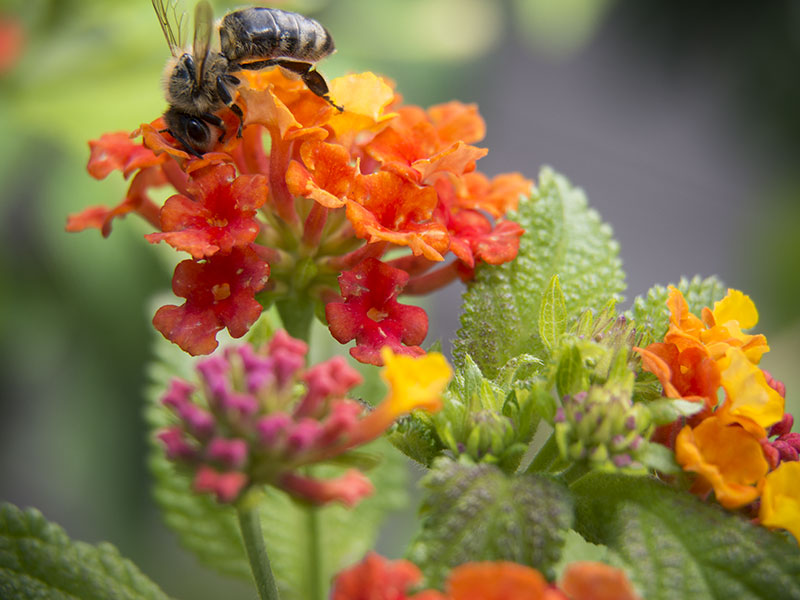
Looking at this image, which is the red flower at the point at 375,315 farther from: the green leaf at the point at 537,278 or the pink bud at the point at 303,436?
Answer: the pink bud at the point at 303,436

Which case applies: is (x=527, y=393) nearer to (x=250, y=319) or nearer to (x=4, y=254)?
(x=250, y=319)

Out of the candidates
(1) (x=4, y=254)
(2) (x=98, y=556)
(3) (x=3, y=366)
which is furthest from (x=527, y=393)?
(3) (x=3, y=366)

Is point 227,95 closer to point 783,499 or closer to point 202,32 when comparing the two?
point 202,32

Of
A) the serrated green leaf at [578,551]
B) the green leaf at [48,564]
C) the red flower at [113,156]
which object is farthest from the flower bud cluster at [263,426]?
the serrated green leaf at [578,551]

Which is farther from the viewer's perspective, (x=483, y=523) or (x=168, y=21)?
(x=168, y=21)

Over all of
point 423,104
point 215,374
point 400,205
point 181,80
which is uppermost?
point 423,104

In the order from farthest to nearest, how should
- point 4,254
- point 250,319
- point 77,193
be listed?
point 4,254 → point 77,193 → point 250,319

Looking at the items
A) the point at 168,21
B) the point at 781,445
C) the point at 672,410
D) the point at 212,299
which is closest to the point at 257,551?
the point at 212,299
